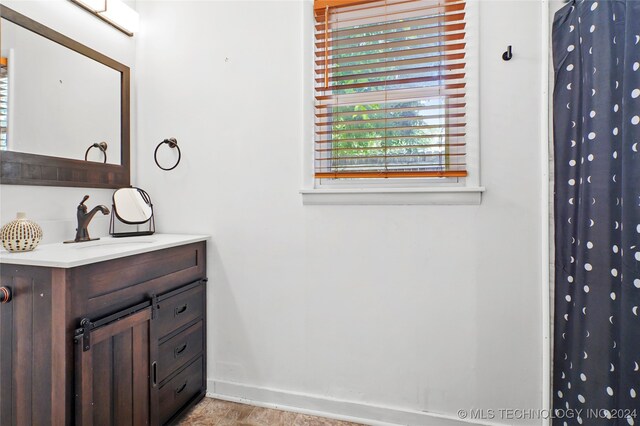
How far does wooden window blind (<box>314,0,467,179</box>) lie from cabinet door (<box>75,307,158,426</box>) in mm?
1038

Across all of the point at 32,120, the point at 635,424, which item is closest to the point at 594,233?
the point at 635,424

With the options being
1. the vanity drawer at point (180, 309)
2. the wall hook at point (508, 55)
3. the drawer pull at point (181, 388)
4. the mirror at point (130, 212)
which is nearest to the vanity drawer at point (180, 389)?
the drawer pull at point (181, 388)

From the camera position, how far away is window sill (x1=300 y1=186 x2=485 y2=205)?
150 cm

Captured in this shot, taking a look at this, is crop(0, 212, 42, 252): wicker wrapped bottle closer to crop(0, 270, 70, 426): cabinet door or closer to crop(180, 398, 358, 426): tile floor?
crop(0, 270, 70, 426): cabinet door

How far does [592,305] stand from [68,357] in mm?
1660

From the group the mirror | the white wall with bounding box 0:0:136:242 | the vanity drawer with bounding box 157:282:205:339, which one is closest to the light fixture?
the white wall with bounding box 0:0:136:242

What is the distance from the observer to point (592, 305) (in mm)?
1060

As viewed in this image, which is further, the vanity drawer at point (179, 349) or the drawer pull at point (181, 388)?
the drawer pull at point (181, 388)

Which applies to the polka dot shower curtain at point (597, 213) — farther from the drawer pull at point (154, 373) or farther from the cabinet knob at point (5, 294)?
the cabinet knob at point (5, 294)

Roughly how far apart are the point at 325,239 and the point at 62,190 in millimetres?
1229

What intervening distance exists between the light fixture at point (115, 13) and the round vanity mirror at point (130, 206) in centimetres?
87

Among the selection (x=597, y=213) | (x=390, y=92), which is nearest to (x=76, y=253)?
(x=390, y=92)

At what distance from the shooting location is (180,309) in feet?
5.28

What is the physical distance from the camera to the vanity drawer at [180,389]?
1.51 meters
